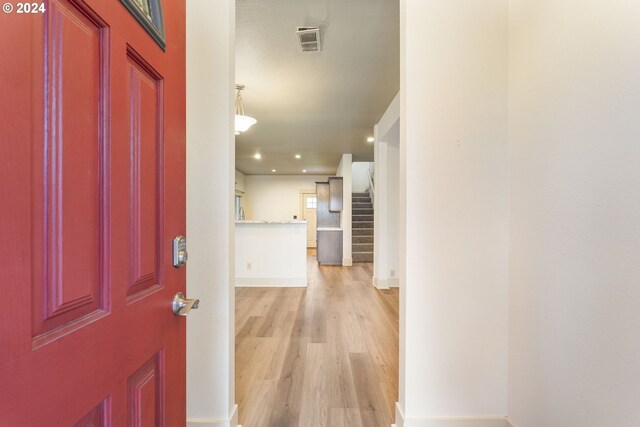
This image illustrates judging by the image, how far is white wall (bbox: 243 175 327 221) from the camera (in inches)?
381

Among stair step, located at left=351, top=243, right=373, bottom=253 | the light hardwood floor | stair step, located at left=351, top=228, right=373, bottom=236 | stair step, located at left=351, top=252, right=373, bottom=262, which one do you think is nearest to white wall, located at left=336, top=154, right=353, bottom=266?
stair step, located at left=351, top=252, right=373, bottom=262

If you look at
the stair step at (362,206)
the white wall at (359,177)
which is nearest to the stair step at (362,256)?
the stair step at (362,206)

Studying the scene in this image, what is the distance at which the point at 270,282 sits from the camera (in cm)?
441

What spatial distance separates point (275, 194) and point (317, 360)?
805cm

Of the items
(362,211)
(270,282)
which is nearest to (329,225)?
(362,211)

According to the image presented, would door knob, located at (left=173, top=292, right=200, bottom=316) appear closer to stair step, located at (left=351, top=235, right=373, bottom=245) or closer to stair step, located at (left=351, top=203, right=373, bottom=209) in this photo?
→ stair step, located at (left=351, top=235, right=373, bottom=245)

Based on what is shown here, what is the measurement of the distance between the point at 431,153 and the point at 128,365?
4.42 feet

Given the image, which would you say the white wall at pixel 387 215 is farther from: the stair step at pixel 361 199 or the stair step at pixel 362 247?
the stair step at pixel 361 199

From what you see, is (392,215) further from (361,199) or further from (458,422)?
(361,199)

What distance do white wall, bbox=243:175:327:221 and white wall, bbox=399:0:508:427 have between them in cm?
848

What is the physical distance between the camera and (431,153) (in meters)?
1.29

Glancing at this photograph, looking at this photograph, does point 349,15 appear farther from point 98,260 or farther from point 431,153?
point 98,260

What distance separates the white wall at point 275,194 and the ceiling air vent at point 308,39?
7.46m

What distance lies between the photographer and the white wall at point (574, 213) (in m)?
0.79
